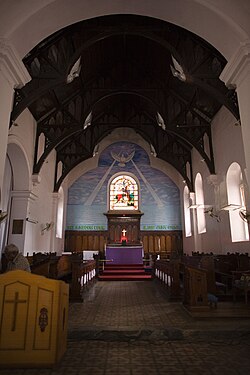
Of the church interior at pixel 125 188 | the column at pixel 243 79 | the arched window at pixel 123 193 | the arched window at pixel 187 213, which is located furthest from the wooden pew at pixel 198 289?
the arched window at pixel 123 193

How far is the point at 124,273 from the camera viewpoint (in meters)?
11.3

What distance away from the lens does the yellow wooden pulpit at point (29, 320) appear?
282cm

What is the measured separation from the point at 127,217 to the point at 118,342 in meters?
11.8

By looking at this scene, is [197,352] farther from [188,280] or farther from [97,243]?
[97,243]

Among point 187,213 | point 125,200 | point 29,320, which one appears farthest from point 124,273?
point 29,320

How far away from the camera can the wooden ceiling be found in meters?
7.51

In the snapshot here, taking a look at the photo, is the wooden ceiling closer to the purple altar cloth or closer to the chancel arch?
the chancel arch

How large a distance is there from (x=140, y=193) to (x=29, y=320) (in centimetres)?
1352

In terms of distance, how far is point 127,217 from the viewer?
15562mm

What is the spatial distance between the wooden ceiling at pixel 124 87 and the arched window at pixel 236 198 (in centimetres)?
121

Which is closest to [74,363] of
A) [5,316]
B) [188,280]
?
[5,316]

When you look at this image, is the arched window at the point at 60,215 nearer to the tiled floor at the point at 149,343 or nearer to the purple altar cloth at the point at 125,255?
the purple altar cloth at the point at 125,255

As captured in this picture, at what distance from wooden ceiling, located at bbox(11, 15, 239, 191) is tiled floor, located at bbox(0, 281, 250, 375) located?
5.27m

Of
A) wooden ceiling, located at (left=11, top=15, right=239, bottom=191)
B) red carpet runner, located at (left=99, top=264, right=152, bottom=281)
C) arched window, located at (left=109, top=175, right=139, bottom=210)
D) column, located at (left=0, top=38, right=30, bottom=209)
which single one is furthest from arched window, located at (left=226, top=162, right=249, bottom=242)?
arched window, located at (left=109, top=175, right=139, bottom=210)
